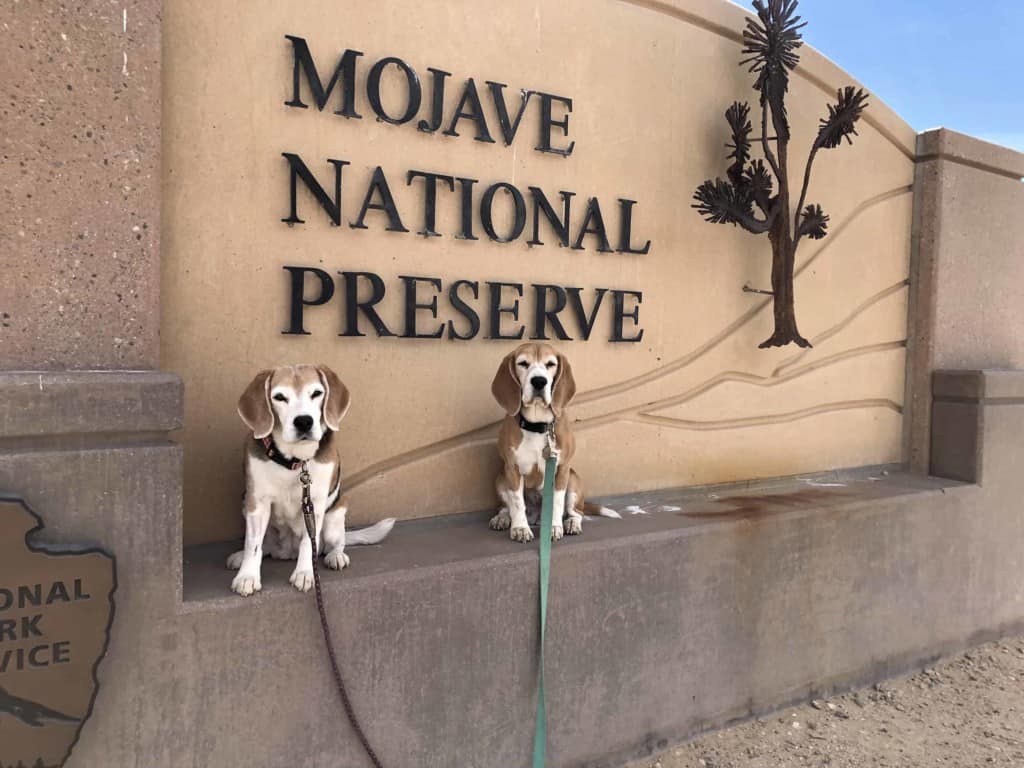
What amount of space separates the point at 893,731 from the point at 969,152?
3928mm

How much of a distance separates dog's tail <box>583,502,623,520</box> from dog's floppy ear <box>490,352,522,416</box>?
2.82 ft

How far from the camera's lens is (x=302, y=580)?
265 centimetres

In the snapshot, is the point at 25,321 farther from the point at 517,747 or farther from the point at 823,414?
the point at 823,414

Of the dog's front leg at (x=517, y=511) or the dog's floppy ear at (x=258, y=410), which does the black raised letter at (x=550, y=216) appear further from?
the dog's floppy ear at (x=258, y=410)

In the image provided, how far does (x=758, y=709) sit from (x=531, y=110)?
10.6ft

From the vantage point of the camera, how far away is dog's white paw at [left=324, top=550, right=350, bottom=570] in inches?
113

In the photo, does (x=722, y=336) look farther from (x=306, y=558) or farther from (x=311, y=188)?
(x=306, y=558)

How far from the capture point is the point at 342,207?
10.7ft

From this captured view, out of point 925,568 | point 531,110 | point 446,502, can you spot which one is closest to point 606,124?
point 531,110

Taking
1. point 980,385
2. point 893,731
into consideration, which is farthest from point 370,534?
point 980,385

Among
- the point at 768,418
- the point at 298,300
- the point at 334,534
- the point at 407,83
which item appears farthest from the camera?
the point at 768,418

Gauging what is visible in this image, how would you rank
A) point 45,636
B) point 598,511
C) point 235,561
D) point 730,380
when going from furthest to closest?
point 730,380, point 598,511, point 235,561, point 45,636

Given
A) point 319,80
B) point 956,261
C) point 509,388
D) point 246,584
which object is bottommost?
point 246,584

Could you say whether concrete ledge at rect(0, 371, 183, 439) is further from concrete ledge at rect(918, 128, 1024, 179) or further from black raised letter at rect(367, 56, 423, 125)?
concrete ledge at rect(918, 128, 1024, 179)
